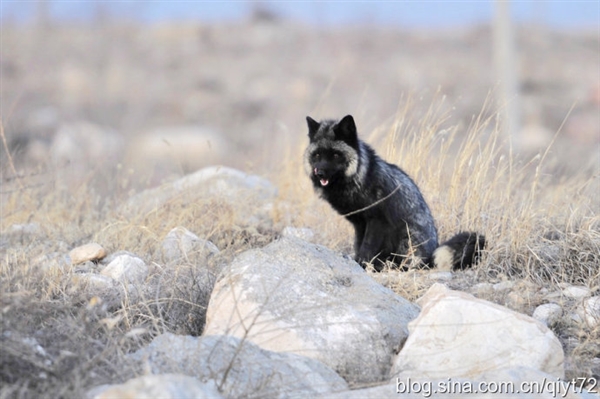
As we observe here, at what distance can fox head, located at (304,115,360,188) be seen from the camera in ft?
21.2

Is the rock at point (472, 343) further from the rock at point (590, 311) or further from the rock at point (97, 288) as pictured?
the rock at point (97, 288)

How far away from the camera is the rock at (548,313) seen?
496 cm

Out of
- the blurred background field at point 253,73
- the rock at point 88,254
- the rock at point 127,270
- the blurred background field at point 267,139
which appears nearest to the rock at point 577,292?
the blurred background field at point 267,139

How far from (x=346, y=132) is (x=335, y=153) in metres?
0.20

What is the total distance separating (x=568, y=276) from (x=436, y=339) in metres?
2.23

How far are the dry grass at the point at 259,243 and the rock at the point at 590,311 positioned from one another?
0.06m

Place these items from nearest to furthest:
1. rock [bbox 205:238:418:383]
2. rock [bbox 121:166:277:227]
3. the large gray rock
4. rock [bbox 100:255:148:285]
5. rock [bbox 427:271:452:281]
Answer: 1. the large gray rock
2. rock [bbox 205:238:418:383]
3. rock [bbox 100:255:148:285]
4. rock [bbox 427:271:452:281]
5. rock [bbox 121:166:277:227]

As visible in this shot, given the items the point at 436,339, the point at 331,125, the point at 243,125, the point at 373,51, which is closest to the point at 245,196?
the point at 331,125

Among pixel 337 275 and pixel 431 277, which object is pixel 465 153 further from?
pixel 337 275

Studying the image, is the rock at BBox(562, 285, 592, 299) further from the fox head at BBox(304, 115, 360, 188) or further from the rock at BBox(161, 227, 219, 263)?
the rock at BBox(161, 227, 219, 263)

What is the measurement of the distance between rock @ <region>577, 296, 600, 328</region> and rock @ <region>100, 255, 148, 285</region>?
2.89m

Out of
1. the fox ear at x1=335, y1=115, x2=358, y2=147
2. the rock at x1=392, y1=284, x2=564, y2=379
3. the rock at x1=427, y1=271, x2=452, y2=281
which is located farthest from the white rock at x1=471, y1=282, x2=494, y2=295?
the fox ear at x1=335, y1=115, x2=358, y2=147

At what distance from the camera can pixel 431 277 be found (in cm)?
583

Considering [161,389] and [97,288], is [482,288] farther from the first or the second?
[161,389]
